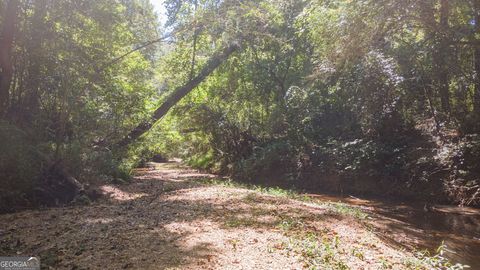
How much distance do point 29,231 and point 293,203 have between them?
550cm

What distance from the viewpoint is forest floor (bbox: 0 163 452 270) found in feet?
15.3

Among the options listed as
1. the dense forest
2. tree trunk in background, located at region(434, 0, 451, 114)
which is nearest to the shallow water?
the dense forest

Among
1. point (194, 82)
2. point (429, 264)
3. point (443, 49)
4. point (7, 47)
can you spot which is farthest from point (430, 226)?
point (194, 82)

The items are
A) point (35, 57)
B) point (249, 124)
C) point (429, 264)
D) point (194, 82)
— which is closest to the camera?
point (429, 264)

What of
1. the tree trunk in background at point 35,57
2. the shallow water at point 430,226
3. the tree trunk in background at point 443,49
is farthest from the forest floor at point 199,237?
the tree trunk in background at point 443,49

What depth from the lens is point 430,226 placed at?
8477mm

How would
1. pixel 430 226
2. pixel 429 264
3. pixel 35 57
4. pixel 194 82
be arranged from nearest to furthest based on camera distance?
1. pixel 429 264
2. pixel 430 226
3. pixel 35 57
4. pixel 194 82

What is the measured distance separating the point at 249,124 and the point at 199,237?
12.6m

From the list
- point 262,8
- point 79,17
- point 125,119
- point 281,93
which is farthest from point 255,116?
point 79,17

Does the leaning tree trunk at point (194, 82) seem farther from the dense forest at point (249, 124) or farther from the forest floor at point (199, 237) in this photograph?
the forest floor at point (199, 237)

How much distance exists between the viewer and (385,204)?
37.7 ft

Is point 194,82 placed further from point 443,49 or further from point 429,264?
point 429,264

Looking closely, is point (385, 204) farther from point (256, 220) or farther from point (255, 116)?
point (255, 116)

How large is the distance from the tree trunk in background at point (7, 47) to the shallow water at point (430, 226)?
9.15 meters
